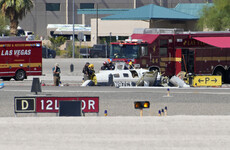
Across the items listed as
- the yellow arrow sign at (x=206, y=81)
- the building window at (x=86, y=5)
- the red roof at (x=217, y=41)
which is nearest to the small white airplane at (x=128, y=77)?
the yellow arrow sign at (x=206, y=81)

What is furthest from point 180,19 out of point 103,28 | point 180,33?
point 180,33

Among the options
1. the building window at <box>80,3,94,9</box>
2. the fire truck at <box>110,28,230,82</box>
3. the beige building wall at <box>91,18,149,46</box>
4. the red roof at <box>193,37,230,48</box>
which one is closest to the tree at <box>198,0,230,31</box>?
the beige building wall at <box>91,18,149,46</box>

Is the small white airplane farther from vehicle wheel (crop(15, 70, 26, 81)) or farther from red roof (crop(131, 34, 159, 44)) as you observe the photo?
vehicle wheel (crop(15, 70, 26, 81))

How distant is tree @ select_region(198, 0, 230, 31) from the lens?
5934 cm

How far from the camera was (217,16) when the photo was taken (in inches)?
2466

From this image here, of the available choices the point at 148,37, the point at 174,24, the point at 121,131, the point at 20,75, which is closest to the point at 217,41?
the point at 148,37

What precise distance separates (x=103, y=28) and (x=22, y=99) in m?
63.9

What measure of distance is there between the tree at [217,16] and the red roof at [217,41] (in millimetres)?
22487

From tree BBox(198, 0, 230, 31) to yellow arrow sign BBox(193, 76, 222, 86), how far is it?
89.3 ft

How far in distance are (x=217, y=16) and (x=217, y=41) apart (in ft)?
87.6

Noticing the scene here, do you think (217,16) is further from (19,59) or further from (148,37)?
(19,59)

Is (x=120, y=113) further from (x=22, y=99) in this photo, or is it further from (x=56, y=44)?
(x=56, y=44)

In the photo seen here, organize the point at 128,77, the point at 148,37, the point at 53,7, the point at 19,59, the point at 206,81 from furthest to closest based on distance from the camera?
the point at 53,7, the point at 148,37, the point at 19,59, the point at 206,81, the point at 128,77

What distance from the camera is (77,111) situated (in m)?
18.3
